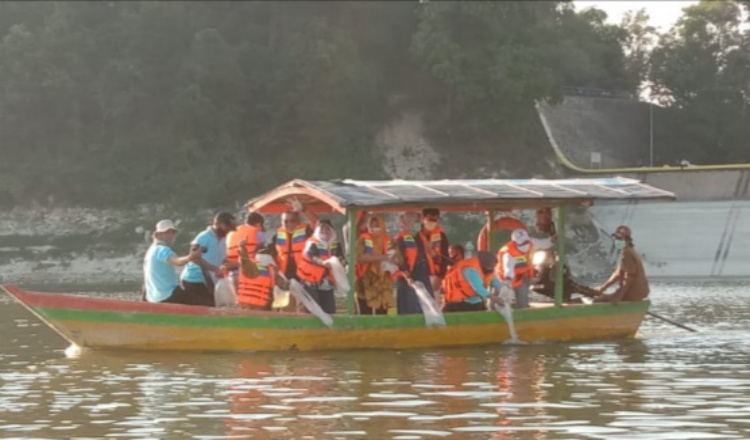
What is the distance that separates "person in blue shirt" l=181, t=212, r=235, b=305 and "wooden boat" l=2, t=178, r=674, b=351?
0.98 metres

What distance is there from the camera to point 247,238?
22.5 m

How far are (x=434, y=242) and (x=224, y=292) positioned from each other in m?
3.27

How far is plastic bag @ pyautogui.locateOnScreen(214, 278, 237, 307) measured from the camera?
22812 mm

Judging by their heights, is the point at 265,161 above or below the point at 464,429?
above

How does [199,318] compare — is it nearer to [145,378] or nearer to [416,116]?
[145,378]

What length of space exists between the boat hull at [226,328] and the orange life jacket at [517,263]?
2.33 feet

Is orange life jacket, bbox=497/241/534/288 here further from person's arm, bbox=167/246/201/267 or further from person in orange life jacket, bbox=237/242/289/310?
person's arm, bbox=167/246/201/267

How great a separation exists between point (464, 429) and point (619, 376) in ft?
16.3

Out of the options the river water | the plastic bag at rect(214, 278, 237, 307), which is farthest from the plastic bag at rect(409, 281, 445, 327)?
the plastic bag at rect(214, 278, 237, 307)

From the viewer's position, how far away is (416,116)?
72.8 m

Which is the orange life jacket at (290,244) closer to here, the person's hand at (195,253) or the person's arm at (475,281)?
the person's hand at (195,253)

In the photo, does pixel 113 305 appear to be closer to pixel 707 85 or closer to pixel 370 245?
pixel 370 245


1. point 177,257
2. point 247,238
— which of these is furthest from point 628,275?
point 177,257

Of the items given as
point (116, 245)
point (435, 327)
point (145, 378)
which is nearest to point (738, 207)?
point (116, 245)
